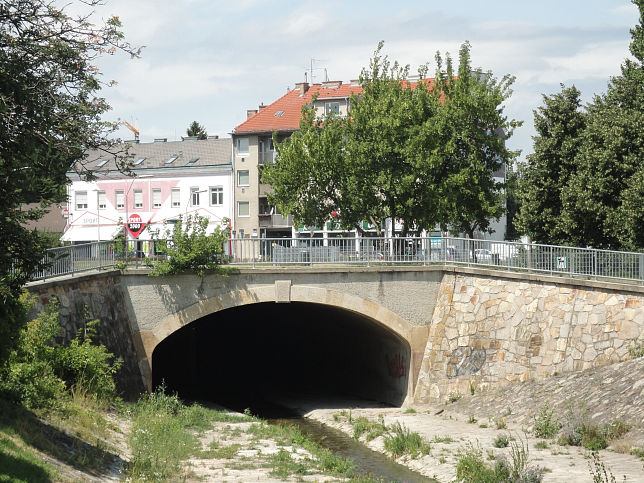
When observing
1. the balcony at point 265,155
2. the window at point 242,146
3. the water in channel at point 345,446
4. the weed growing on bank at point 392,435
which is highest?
the window at point 242,146

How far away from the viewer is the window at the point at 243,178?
6919 centimetres

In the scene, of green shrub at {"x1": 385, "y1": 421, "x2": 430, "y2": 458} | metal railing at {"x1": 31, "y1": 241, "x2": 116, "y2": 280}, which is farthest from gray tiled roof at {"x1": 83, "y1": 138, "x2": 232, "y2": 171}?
green shrub at {"x1": 385, "y1": 421, "x2": 430, "y2": 458}

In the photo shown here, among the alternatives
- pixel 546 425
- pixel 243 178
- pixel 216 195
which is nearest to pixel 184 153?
pixel 216 195

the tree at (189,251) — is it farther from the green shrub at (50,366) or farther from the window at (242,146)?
the window at (242,146)

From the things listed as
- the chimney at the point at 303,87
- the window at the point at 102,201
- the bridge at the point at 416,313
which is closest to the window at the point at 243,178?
the chimney at the point at 303,87

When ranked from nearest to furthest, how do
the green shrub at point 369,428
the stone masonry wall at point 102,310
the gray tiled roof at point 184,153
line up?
the stone masonry wall at point 102,310, the green shrub at point 369,428, the gray tiled roof at point 184,153

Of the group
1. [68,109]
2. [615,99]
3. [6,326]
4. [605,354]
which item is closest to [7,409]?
[6,326]

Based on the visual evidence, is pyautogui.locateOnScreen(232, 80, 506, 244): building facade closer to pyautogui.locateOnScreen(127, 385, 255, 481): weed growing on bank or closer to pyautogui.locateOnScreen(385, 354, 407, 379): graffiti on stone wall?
pyautogui.locateOnScreen(385, 354, 407, 379): graffiti on stone wall

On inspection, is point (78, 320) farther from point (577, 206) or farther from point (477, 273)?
point (577, 206)

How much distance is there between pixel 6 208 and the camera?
14.9 meters

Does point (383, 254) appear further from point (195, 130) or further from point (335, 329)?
point (195, 130)

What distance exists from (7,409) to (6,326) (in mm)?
3545

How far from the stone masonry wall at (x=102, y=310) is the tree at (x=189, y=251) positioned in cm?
168

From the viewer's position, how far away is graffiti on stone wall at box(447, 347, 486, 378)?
29.3 m
